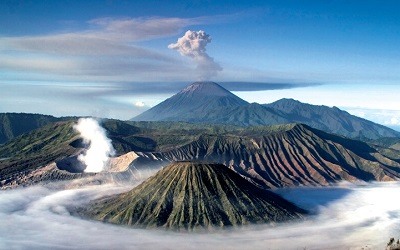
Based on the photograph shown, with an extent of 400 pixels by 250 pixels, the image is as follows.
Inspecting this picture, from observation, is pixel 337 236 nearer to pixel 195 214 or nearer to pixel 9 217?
pixel 195 214

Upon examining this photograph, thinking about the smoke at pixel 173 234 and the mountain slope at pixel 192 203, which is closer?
the smoke at pixel 173 234

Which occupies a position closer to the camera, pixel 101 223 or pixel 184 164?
pixel 101 223

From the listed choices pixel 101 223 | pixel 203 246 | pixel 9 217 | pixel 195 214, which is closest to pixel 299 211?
pixel 195 214

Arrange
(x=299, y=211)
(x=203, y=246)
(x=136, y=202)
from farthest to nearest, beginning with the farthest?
(x=299, y=211), (x=136, y=202), (x=203, y=246)

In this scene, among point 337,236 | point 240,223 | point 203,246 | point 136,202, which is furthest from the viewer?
point 136,202

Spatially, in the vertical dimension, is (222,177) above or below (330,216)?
above

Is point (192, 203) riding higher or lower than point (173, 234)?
higher

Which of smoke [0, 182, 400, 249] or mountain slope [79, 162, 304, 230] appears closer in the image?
smoke [0, 182, 400, 249]

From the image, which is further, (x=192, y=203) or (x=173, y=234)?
(x=192, y=203)
